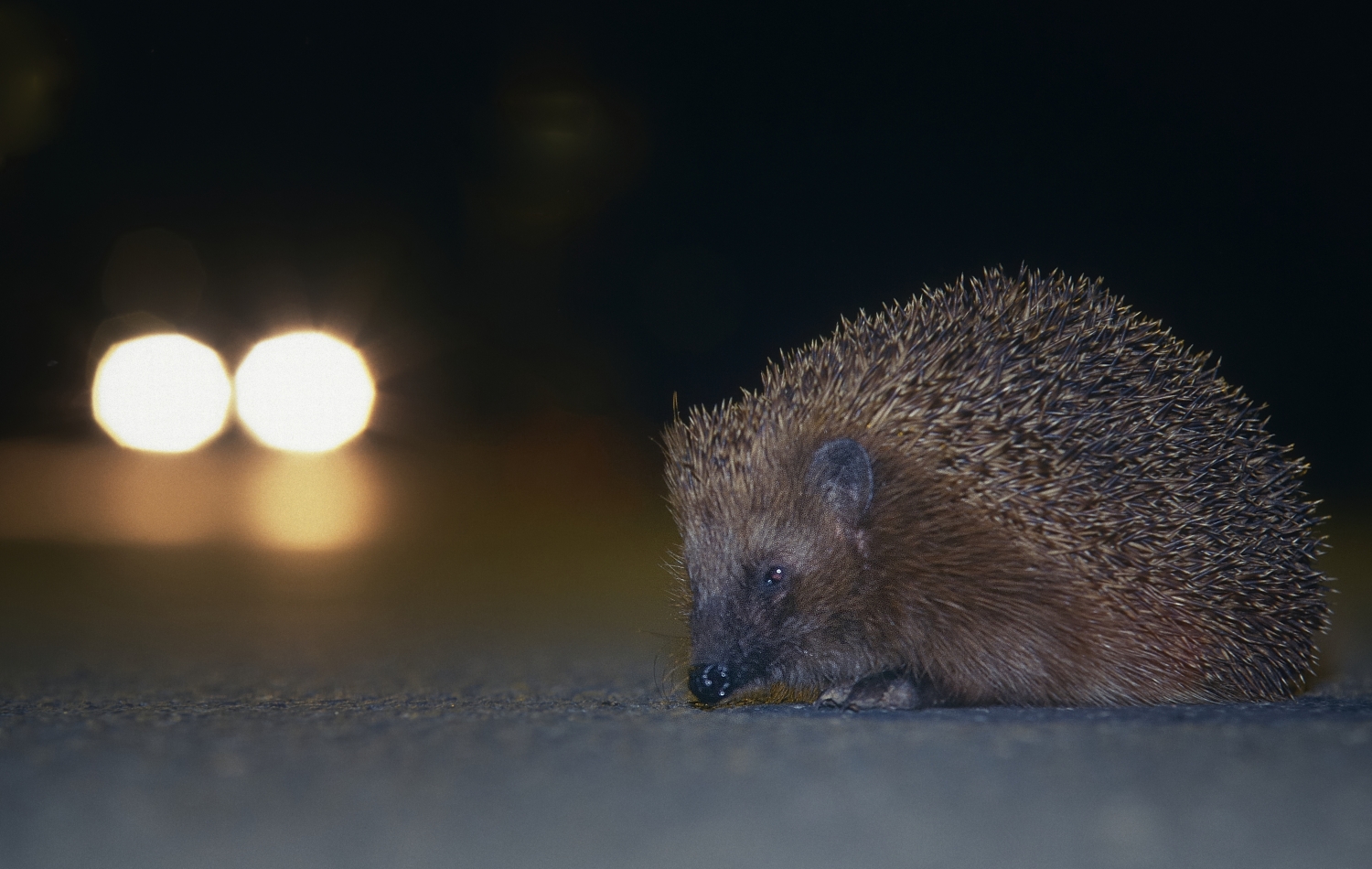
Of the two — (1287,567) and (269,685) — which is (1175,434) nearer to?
(1287,567)

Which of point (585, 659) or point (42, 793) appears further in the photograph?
point (585, 659)

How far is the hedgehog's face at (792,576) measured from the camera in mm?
4031

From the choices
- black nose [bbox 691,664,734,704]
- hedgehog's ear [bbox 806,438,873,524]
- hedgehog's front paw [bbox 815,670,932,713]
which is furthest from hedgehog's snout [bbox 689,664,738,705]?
hedgehog's ear [bbox 806,438,873,524]

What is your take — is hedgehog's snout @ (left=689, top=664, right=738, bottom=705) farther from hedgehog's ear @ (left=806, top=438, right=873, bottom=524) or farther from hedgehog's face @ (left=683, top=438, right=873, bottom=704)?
hedgehog's ear @ (left=806, top=438, right=873, bottom=524)

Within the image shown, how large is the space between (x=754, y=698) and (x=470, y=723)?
122cm

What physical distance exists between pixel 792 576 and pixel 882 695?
0.45 metres

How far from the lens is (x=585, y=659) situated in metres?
5.25

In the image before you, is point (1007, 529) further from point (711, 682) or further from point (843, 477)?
point (711, 682)

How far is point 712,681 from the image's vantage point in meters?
3.88

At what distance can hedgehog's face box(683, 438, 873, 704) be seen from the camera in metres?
4.03

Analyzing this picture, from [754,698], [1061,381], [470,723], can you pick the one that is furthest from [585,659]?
[1061,381]

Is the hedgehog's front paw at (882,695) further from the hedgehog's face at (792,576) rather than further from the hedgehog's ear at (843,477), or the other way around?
the hedgehog's ear at (843,477)

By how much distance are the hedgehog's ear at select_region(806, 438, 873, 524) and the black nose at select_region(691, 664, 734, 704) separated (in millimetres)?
612

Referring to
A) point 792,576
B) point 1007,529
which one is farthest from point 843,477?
point 1007,529
